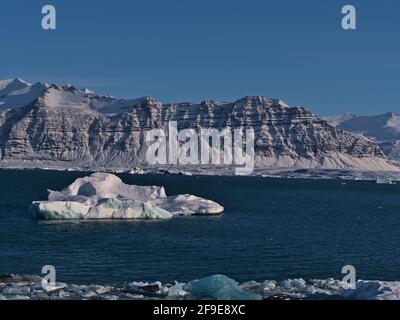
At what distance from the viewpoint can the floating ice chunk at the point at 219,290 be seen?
40.9m

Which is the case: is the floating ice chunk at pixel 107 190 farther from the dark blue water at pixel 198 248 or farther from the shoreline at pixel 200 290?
the shoreline at pixel 200 290

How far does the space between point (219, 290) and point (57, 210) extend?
1978 inches

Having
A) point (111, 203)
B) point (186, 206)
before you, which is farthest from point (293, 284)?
point (186, 206)

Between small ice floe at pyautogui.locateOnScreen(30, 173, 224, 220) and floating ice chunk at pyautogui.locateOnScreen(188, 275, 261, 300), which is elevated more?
small ice floe at pyautogui.locateOnScreen(30, 173, 224, 220)

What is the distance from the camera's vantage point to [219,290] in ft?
136

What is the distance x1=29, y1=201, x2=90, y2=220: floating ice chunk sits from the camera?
285ft

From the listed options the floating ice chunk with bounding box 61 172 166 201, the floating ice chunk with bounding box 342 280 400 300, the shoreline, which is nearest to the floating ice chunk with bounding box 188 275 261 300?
the shoreline

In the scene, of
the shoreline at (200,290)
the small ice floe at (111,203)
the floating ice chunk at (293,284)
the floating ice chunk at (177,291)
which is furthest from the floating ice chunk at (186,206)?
the floating ice chunk at (177,291)

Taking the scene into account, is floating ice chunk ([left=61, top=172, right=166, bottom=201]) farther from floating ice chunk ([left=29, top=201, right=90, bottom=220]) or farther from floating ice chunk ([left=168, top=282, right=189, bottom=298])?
floating ice chunk ([left=168, top=282, right=189, bottom=298])

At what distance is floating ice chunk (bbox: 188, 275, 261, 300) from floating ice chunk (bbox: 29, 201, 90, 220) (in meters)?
47.8

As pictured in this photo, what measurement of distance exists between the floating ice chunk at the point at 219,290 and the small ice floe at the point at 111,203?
48219 millimetres

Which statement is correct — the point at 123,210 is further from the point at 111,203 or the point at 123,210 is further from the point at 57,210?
the point at 57,210
